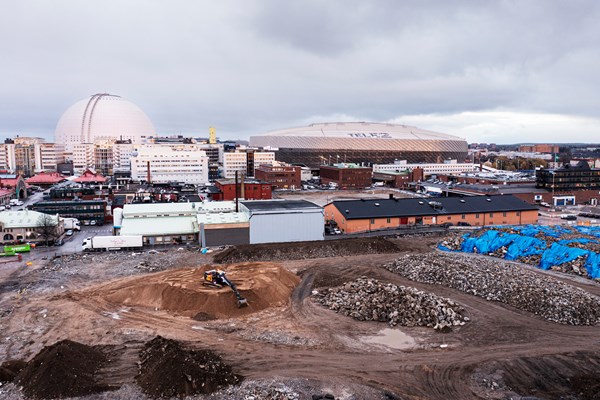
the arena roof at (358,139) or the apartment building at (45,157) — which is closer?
the apartment building at (45,157)

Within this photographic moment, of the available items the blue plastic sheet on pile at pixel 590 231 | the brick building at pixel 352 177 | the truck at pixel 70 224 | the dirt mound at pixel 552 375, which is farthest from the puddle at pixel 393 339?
the brick building at pixel 352 177

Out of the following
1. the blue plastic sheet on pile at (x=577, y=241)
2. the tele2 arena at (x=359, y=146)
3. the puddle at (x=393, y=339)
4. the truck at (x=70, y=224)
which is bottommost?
the puddle at (x=393, y=339)

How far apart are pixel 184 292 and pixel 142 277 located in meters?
6.68

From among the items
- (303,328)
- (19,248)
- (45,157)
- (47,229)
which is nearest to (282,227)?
(303,328)

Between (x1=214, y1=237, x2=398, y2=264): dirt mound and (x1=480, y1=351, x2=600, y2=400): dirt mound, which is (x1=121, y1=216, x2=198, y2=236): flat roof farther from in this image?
(x1=480, y1=351, x2=600, y2=400): dirt mound

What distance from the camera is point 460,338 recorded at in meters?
19.1

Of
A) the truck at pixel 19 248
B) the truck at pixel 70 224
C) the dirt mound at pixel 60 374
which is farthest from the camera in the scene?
the truck at pixel 70 224

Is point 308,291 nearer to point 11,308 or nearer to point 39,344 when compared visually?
point 39,344

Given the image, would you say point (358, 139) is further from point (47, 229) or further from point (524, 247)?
point (47, 229)

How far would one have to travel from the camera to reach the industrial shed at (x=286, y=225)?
3769 centimetres

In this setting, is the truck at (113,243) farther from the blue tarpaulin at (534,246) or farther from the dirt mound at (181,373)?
the blue tarpaulin at (534,246)

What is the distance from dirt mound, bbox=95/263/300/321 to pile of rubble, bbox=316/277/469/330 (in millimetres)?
2871

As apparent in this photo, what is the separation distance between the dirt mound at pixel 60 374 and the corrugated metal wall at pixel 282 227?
21863 millimetres

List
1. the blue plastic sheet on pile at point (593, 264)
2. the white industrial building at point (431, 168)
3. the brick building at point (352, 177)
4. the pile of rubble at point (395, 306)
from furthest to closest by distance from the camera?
the white industrial building at point (431, 168), the brick building at point (352, 177), the blue plastic sheet on pile at point (593, 264), the pile of rubble at point (395, 306)
